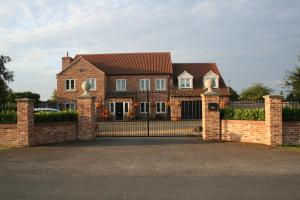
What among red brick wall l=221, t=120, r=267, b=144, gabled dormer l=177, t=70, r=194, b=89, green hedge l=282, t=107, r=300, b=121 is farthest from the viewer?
gabled dormer l=177, t=70, r=194, b=89

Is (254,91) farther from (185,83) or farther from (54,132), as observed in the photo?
(54,132)

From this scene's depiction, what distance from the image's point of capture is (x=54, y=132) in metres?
15.7

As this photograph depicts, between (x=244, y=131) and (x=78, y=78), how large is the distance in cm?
3073

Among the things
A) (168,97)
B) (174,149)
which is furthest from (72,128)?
(168,97)

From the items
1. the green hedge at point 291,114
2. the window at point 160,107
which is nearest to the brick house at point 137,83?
the window at point 160,107

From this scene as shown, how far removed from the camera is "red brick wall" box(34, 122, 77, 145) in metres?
15.2

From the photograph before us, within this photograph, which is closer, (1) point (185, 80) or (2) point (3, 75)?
(2) point (3, 75)

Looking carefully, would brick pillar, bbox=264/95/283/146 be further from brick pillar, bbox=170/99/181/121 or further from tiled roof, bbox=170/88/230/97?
tiled roof, bbox=170/88/230/97

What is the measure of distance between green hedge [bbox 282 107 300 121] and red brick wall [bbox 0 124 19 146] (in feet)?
37.1

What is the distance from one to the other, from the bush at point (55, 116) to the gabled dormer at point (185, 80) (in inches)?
1115

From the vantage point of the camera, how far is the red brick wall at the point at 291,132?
14.1 metres

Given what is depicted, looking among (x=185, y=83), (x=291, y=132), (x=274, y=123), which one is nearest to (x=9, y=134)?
(x=274, y=123)

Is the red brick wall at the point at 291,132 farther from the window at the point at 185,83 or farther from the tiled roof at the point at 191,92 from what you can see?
the window at the point at 185,83

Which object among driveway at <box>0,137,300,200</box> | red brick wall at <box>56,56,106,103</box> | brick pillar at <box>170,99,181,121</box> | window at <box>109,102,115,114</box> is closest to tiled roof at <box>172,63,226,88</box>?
brick pillar at <box>170,99,181,121</box>
